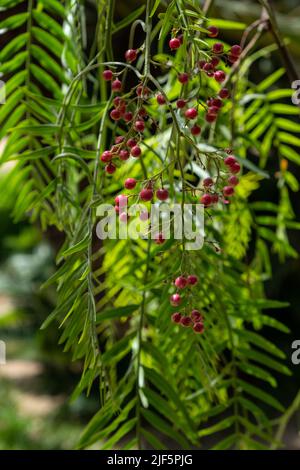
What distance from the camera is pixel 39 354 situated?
Result: 3381 millimetres

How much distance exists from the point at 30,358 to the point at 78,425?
648mm

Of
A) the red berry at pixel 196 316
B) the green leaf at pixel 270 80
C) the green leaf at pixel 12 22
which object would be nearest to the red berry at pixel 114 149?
the red berry at pixel 196 316

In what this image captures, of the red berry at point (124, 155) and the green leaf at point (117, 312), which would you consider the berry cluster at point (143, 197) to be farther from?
the green leaf at point (117, 312)

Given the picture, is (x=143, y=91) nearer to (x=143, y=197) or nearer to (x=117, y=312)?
(x=143, y=197)

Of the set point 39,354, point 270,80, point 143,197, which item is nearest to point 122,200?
point 143,197

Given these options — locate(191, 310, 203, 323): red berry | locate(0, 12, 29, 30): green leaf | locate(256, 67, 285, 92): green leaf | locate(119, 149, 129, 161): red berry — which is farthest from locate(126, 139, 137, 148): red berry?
locate(256, 67, 285, 92): green leaf

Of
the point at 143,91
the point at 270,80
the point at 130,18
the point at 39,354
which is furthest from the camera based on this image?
the point at 39,354

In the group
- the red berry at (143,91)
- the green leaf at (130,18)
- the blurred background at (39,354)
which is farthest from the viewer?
the blurred background at (39,354)

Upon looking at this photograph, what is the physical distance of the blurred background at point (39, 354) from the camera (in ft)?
7.90

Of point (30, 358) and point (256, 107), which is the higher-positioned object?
point (256, 107)

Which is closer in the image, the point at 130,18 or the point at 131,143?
the point at 131,143

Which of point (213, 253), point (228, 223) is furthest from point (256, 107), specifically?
point (213, 253)
